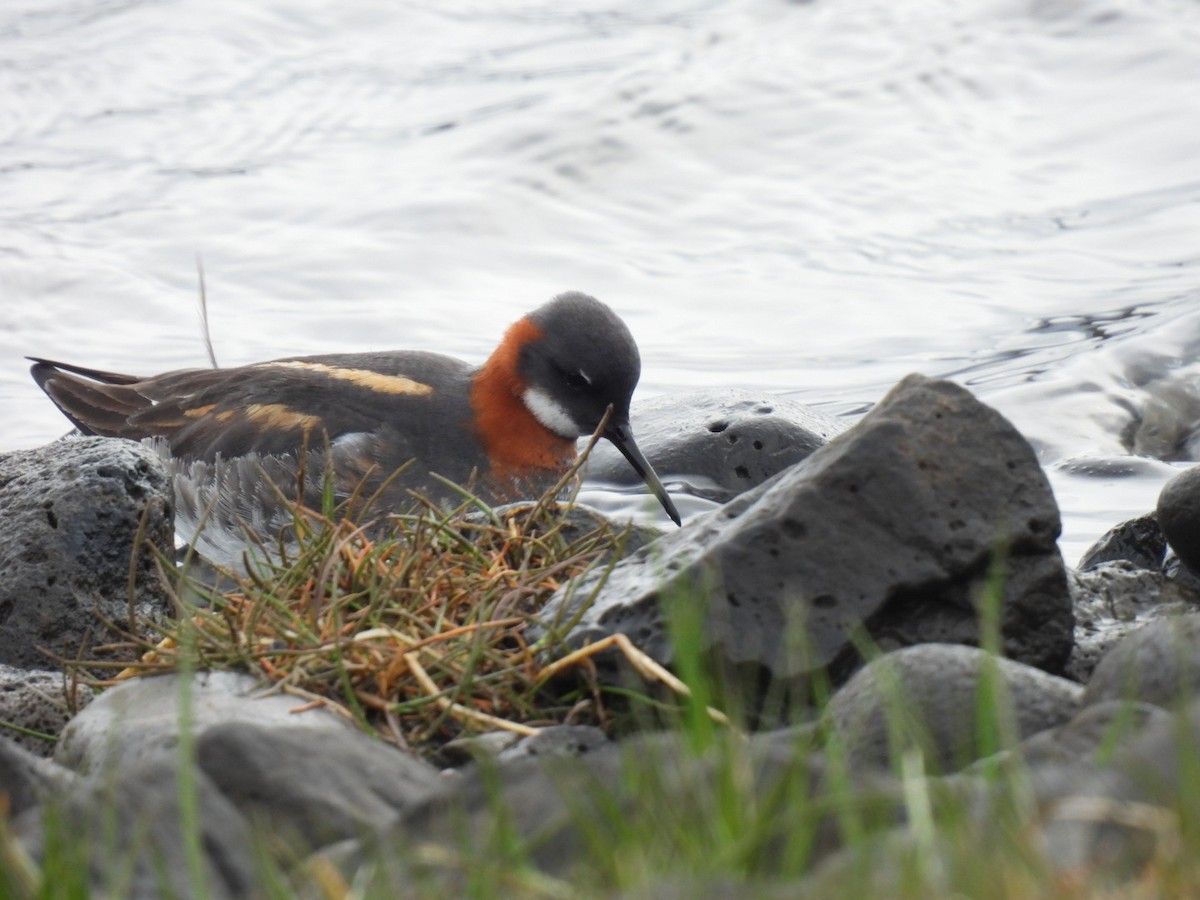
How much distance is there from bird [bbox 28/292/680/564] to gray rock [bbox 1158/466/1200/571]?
7.34ft

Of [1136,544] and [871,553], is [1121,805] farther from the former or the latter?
[1136,544]

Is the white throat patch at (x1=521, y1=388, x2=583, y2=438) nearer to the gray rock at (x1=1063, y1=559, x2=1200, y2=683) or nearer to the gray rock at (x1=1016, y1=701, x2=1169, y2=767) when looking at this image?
the gray rock at (x1=1063, y1=559, x2=1200, y2=683)

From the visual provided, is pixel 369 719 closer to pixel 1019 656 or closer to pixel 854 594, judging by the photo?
pixel 854 594

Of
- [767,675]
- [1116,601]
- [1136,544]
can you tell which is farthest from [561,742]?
[1136,544]

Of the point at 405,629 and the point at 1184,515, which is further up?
the point at 405,629

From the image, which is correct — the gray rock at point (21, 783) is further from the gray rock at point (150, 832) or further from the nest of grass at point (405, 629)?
the nest of grass at point (405, 629)

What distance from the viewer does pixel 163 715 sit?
3.69 meters

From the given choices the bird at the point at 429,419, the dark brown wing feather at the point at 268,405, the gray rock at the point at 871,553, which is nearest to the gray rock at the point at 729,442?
the bird at the point at 429,419

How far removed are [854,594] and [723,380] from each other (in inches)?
259

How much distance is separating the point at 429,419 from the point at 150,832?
473 centimetres

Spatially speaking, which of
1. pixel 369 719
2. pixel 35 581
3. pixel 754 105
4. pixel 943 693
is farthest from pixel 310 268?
pixel 943 693

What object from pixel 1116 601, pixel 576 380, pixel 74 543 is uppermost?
pixel 74 543

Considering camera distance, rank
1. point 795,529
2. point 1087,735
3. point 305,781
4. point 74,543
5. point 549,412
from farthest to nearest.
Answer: point 549,412 → point 74,543 → point 795,529 → point 305,781 → point 1087,735

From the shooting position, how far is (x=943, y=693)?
11.0 feet
